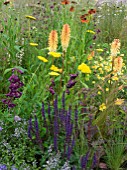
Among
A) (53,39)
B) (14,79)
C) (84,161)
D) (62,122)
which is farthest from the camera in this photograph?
(53,39)

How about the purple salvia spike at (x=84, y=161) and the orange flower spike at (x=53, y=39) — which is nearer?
the purple salvia spike at (x=84, y=161)

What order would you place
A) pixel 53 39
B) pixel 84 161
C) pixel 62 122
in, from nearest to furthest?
pixel 84 161, pixel 62 122, pixel 53 39

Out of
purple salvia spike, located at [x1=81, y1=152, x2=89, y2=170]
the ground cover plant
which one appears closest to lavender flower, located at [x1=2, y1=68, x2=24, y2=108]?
the ground cover plant

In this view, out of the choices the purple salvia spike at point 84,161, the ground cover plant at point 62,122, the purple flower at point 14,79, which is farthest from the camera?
the purple flower at point 14,79

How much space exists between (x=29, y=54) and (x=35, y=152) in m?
1.54

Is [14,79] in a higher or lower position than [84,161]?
higher

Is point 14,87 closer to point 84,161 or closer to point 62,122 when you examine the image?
point 62,122

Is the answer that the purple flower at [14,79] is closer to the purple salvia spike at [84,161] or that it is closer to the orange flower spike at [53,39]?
the orange flower spike at [53,39]

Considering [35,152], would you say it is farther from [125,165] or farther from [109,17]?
[109,17]

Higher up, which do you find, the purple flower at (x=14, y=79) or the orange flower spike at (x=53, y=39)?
the orange flower spike at (x=53, y=39)

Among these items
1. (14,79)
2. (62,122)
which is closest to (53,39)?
(14,79)

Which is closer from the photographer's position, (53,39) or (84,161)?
(84,161)

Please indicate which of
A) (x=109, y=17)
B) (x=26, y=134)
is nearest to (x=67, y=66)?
(x=26, y=134)

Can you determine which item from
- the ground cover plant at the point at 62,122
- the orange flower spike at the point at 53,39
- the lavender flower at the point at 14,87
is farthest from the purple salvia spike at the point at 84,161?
the orange flower spike at the point at 53,39
